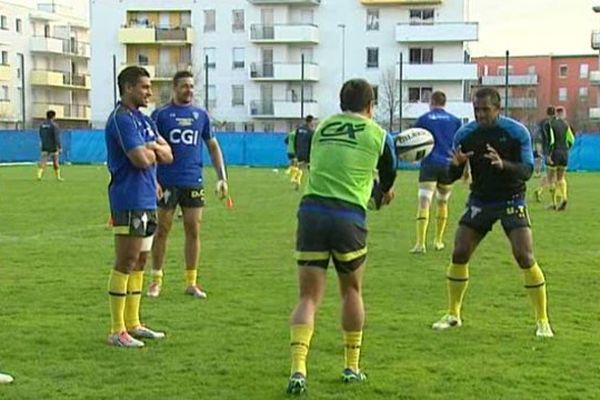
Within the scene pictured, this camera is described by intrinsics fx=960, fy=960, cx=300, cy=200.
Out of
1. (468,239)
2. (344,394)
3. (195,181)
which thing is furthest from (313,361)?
(195,181)

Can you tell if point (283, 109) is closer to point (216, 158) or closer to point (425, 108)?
point (425, 108)

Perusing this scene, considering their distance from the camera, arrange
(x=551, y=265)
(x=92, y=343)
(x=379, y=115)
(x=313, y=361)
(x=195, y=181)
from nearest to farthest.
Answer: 1. (x=313, y=361)
2. (x=92, y=343)
3. (x=195, y=181)
4. (x=551, y=265)
5. (x=379, y=115)

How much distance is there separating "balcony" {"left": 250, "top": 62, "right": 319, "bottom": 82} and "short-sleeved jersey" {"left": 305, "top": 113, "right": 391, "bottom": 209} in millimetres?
60917

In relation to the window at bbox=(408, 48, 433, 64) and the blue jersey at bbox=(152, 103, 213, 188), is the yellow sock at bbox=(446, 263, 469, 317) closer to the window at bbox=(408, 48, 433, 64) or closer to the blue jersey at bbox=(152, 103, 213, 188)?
the blue jersey at bbox=(152, 103, 213, 188)

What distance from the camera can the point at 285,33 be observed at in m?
67.8

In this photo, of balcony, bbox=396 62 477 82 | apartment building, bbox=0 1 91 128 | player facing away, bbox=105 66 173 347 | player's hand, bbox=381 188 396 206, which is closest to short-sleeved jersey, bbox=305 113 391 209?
player's hand, bbox=381 188 396 206

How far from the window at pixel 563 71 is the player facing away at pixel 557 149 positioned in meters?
103

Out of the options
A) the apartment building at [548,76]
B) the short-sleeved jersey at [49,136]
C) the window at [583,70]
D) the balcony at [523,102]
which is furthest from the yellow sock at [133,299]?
the window at [583,70]

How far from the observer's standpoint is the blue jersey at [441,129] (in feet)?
41.3

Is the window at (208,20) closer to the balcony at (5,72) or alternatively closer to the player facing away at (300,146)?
the balcony at (5,72)

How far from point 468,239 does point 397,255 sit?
4827mm

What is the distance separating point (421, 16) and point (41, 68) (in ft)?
109

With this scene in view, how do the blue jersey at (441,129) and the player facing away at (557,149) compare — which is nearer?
the blue jersey at (441,129)

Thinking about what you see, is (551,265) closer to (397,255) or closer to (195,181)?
(397,255)
